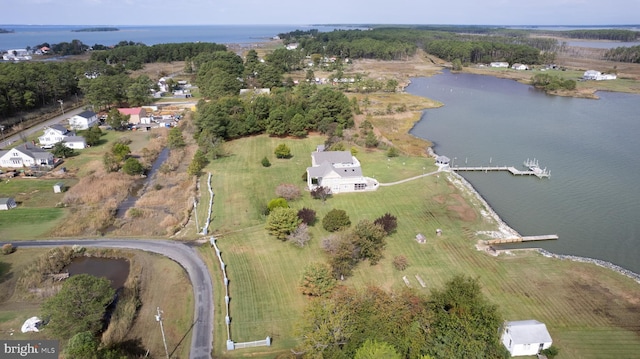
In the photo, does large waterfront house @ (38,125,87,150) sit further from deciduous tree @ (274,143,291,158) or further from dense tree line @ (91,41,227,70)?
dense tree line @ (91,41,227,70)

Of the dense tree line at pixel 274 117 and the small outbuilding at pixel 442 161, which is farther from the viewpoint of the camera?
the dense tree line at pixel 274 117

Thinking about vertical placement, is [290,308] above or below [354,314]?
below

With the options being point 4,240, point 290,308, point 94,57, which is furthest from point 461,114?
point 94,57

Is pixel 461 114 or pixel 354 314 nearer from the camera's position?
pixel 354 314

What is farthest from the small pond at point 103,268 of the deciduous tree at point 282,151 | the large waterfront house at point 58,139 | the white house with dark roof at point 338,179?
the large waterfront house at point 58,139

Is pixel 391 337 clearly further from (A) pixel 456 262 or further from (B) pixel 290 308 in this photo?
(A) pixel 456 262

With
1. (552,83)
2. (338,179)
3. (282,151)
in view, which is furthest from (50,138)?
(552,83)

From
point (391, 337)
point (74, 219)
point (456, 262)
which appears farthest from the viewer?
point (74, 219)

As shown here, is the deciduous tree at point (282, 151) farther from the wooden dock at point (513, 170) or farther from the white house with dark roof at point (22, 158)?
the white house with dark roof at point (22, 158)

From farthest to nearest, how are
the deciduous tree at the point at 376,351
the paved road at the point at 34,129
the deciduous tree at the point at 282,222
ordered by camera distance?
the paved road at the point at 34,129, the deciduous tree at the point at 282,222, the deciduous tree at the point at 376,351
